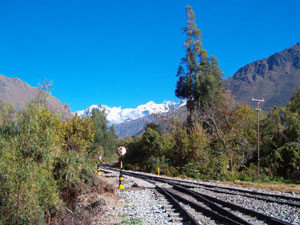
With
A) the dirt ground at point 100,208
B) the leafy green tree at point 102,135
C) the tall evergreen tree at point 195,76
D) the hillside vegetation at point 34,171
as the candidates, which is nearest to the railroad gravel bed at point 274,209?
the dirt ground at point 100,208

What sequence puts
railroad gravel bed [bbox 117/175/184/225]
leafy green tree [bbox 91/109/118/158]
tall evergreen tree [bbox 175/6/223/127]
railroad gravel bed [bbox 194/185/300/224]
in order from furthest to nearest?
leafy green tree [bbox 91/109/118/158], tall evergreen tree [bbox 175/6/223/127], railroad gravel bed [bbox 117/175/184/225], railroad gravel bed [bbox 194/185/300/224]

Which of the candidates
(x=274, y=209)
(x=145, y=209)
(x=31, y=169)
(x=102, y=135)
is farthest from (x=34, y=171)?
(x=102, y=135)

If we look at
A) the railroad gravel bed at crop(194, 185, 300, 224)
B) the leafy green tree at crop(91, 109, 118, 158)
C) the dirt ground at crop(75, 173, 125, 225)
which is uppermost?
the leafy green tree at crop(91, 109, 118, 158)

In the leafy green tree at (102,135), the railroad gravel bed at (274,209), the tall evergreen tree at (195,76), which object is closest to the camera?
the railroad gravel bed at (274,209)

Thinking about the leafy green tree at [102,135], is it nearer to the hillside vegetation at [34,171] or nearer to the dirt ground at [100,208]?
the dirt ground at [100,208]

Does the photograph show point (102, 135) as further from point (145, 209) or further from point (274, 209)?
point (274, 209)

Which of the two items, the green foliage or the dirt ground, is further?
the dirt ground

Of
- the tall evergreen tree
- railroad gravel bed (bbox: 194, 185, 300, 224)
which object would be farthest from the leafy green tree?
railroad gravel bed (bbox: 194, 185, 300, 224)

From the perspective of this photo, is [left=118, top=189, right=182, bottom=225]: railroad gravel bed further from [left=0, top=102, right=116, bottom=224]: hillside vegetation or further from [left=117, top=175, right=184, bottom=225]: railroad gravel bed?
[left=0, top=102, right=116, bottom=224]: hillside vegetation

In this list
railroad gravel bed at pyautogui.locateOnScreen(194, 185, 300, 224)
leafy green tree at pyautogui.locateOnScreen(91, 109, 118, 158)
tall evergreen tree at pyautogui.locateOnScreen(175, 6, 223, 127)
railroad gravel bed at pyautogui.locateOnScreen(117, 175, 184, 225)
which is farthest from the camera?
leafy green tree at pyautogui.locateOnScreen(91, 109, 118, 158)

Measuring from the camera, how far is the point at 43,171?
981 centimetres

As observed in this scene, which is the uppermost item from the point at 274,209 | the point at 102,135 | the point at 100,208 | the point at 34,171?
the point at 102,135

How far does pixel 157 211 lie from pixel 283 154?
60.2 ft

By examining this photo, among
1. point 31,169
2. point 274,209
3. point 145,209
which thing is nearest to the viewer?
point 31,169
